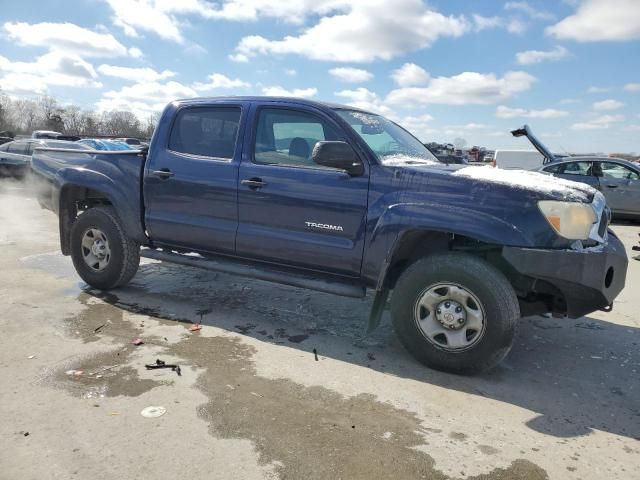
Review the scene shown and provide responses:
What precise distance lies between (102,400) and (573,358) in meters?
3.39

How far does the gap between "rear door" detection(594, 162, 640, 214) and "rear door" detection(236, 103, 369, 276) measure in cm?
938

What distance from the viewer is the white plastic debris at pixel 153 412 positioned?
9.16ft

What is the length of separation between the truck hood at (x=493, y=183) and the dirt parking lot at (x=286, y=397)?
1.29 m

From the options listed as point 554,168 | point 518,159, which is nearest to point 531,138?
point 554,168

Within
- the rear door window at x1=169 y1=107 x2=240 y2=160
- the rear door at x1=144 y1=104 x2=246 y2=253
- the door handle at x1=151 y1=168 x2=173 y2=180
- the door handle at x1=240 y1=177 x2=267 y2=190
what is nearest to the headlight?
the door handle at x1=240 y1=177 x2=267 y2=190

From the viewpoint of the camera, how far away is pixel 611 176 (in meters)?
11.1

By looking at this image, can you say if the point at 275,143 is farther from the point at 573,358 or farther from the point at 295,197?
the point at 573,358

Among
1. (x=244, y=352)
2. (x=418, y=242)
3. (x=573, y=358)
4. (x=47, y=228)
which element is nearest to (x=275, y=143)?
(x=418, y=242)

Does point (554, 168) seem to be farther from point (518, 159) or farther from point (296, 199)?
point (296, 199)

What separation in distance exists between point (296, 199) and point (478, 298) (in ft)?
5.06

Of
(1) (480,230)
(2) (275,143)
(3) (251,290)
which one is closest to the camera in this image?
(1) (480,230)

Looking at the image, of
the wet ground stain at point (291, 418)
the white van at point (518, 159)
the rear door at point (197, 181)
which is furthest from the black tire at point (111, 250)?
the white van at point (518, 159)

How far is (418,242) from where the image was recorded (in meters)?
3.74

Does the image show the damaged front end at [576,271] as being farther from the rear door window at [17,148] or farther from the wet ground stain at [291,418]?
the rear door window at [17,148]
